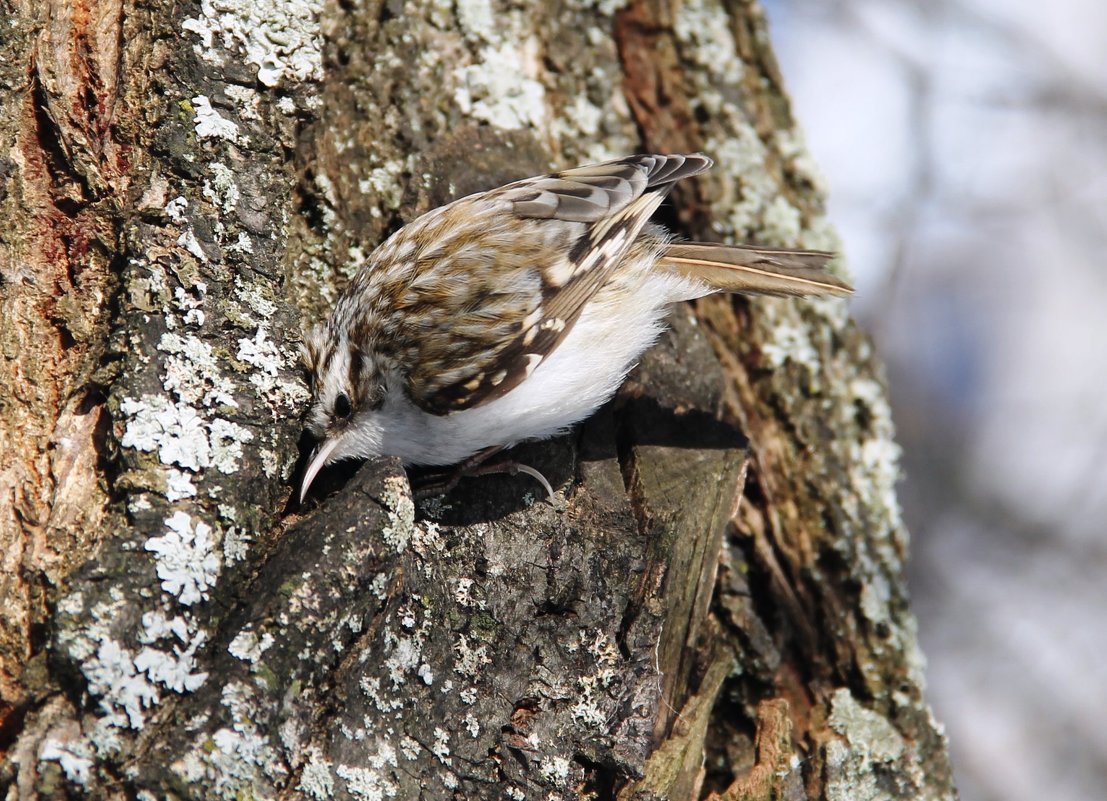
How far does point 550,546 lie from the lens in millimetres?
2141

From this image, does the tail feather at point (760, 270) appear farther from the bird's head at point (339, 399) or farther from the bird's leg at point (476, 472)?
the bird's head at point (339, 399)

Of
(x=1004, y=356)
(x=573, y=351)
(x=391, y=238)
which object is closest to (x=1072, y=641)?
(x=1004, y=356)

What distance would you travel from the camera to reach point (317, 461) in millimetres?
2186

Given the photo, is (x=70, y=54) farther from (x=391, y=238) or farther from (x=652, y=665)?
(x=652, y=665)

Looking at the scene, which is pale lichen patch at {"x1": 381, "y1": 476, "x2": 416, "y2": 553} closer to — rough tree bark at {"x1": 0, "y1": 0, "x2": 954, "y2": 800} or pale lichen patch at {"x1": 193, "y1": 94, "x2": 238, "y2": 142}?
rough tree bark at {"x1": 0, "y1": 0, "x2": 954, "y2": 800}

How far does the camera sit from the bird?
2.42 meters

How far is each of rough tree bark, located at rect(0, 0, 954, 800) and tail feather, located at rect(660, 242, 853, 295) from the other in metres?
0.19

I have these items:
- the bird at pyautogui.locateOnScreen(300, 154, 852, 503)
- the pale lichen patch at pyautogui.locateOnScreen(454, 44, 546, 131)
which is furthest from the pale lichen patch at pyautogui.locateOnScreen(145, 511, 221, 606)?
the pale lichen patch at pyautogui.locateOnScreen(454, 44, 546, 131)

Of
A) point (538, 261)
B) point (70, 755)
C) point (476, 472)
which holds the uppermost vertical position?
point (538, 261)

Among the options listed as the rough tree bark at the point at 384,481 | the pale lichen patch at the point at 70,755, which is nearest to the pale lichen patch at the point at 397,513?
the rough tree bark at the point at 384,481

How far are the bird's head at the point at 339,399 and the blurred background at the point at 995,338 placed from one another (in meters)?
3.42

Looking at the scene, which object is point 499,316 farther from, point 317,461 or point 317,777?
point 317,777

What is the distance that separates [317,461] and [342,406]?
21 cm

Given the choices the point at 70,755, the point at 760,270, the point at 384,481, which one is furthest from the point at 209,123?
the point at 760,270
